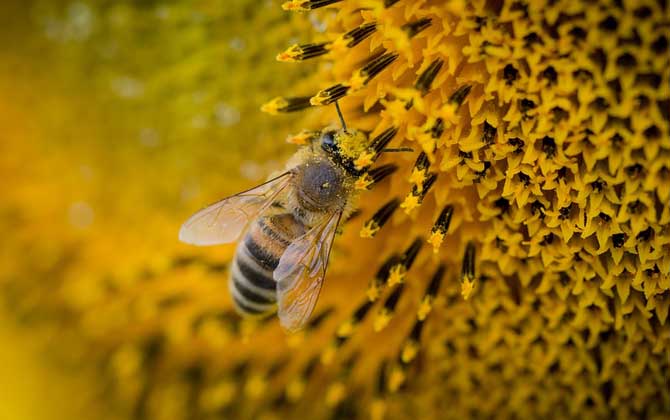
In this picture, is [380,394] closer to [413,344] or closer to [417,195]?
[413,344]

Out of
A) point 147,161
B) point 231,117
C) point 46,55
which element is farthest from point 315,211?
point 46,55

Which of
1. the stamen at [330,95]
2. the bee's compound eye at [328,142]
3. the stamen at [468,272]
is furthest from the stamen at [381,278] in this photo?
the stamen at [330,95]

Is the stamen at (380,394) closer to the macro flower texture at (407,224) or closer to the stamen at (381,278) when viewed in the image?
the macro flower texture at (407,224)

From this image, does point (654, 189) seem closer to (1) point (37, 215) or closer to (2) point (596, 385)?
(2) point (596, 385)

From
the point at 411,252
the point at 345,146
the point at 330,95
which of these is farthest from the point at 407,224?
the point at 330,95

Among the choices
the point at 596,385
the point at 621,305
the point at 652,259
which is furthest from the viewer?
the point at 596,385

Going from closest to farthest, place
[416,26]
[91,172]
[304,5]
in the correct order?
[416,26] < [304,5] < [91,172]

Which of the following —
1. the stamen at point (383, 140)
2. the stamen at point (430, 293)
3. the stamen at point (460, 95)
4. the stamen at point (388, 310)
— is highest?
the stamen at point (460, 95)
